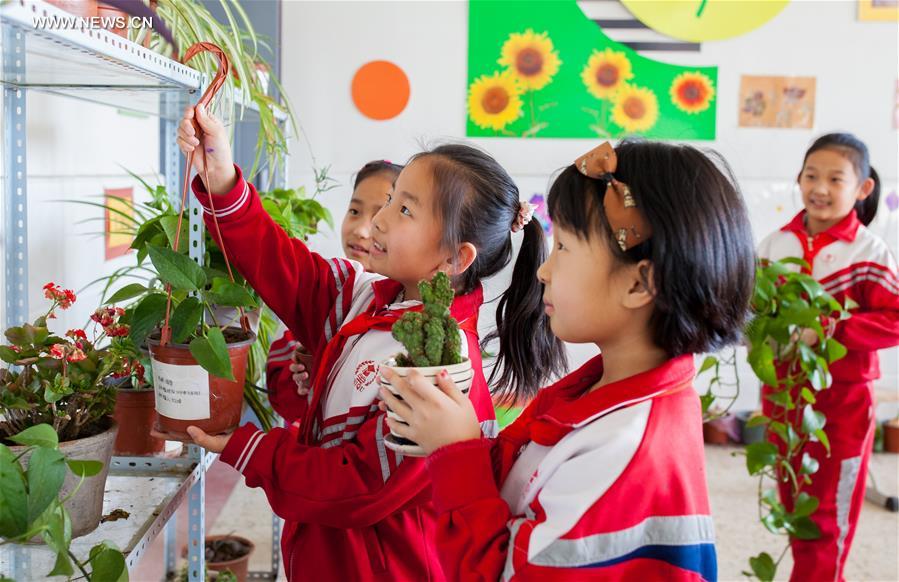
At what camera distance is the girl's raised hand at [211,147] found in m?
1.21

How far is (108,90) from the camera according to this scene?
4.75 ft

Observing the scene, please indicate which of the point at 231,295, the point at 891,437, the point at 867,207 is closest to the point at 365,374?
the point at 231,295

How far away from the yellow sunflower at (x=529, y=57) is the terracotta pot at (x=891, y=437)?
92.6 inches

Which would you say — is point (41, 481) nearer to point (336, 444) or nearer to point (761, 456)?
point (336, 444)

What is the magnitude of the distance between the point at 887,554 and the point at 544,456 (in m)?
2.54

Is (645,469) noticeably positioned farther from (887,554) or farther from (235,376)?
(887,554)

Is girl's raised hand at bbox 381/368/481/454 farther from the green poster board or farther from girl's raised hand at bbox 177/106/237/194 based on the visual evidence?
the green poster board

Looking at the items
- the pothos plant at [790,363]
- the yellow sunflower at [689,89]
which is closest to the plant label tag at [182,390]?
the pothos plant at [790,363]

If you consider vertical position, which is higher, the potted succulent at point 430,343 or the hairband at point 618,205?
the hairband at point 618,205

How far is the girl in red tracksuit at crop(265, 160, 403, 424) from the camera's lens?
1736 mm

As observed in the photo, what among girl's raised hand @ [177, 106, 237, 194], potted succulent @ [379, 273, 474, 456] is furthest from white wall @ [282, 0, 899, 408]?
potted succulent @ [379, 273, 474, 456]

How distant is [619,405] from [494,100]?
10.8ft

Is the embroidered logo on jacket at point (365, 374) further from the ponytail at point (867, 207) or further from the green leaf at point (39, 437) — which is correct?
the ponytail at point (867, 207)

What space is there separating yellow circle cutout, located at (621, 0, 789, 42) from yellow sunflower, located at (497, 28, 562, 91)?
16.5 inches
